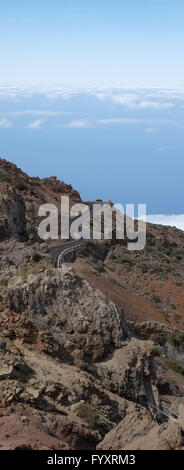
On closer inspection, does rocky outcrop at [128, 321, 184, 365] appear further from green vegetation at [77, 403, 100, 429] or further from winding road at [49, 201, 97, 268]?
A: green vegetation at [77, 403, 100, 429]

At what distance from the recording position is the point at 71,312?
61.1 feet

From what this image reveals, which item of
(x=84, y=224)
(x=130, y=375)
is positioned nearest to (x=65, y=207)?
Answer: (x=84, y=224)

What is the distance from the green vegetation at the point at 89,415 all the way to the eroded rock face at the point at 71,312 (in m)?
3.30

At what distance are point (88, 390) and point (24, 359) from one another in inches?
57.5

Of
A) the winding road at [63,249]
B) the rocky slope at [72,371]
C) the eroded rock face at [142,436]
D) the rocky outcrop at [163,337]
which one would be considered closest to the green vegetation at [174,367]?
the rocky slope at [72,371]

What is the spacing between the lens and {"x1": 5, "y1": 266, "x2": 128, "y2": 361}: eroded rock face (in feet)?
59.3

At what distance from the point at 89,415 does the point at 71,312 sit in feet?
15.9

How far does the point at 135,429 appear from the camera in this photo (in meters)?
12.0

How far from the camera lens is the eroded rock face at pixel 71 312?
711 inches

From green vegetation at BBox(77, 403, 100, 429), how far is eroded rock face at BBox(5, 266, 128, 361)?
330 centimetres

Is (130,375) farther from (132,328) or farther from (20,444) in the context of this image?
(132,328)

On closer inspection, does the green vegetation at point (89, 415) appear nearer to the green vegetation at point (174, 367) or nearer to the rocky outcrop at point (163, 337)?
the green vegetation at point (174, 367)

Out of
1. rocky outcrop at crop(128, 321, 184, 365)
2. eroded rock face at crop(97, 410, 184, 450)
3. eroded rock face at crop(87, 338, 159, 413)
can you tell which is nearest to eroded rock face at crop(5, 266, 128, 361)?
eroded rock face at crop(87, 338, 159, 413)

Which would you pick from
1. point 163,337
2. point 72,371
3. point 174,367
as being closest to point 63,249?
point 163,337
